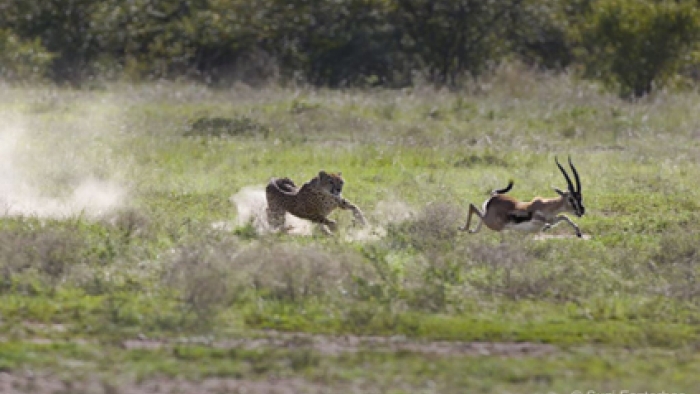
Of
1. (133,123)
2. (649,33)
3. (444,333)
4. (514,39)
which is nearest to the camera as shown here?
(444,333)

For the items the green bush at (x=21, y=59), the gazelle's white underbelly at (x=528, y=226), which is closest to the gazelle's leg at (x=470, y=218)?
the gazelle's white underbelly at (x=528, y=226)

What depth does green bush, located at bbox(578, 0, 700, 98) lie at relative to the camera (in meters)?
32.6

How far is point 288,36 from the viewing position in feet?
129

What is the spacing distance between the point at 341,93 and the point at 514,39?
9.49 meters

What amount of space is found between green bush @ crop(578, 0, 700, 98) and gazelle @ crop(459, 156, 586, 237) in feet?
60.9

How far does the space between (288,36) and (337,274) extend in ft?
91.2

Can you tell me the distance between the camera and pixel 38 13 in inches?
1500

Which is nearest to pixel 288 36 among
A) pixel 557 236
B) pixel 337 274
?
pixel 557 236

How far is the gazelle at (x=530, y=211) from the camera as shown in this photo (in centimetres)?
1434

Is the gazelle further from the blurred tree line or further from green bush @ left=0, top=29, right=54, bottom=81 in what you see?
the blurred tree line

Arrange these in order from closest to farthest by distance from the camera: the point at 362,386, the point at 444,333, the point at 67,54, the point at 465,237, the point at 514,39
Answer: the point at 362,386, the point at 444,333, the point at 465,237, the point at 67,54, the point at 514,39

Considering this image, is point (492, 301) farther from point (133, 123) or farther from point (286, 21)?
point (286, 21)

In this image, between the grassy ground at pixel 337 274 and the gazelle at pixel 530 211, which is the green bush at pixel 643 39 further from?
the gazelle at pixel 530 211

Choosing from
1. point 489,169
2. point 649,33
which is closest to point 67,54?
point 649,33
